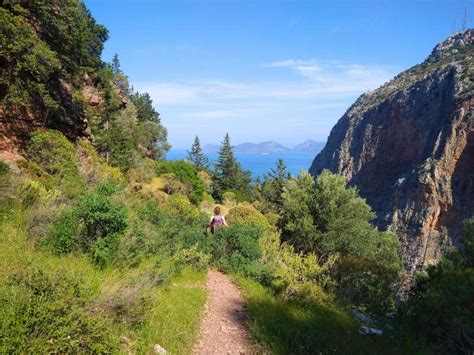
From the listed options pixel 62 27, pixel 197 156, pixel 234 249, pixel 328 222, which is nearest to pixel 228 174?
pixel 197 156

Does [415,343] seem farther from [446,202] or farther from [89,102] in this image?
[446,202]

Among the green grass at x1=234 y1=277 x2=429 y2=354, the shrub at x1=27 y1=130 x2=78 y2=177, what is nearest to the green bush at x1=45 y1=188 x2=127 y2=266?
the green grass at x1=234 y1=277 x2=429 y2=354

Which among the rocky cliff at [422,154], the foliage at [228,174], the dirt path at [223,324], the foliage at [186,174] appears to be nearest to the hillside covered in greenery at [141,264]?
the dirt path at [223,324]

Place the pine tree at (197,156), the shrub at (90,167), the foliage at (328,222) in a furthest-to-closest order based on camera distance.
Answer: the pine tree at (197,156), the foliage at (328,222), the shrub at (90,167)

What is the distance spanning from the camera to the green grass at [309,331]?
5.55 meters

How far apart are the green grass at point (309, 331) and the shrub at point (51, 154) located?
9.01 metres

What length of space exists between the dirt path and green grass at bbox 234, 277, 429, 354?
204 mm

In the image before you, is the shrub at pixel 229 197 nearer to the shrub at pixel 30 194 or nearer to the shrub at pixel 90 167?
the shrub at pixel 90 167

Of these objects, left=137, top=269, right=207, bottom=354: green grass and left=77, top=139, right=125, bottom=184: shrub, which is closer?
left=137, top=269, right=207, bottom=354: green grass

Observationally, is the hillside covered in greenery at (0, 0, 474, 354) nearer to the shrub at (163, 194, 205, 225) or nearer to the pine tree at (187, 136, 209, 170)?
the shrub at (163, 194, 205, 225)

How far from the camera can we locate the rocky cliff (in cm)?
6228

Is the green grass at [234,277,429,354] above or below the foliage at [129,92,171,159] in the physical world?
below

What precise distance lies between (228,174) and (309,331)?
4485 cm

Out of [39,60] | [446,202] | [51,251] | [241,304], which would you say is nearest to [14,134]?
[39,60]
